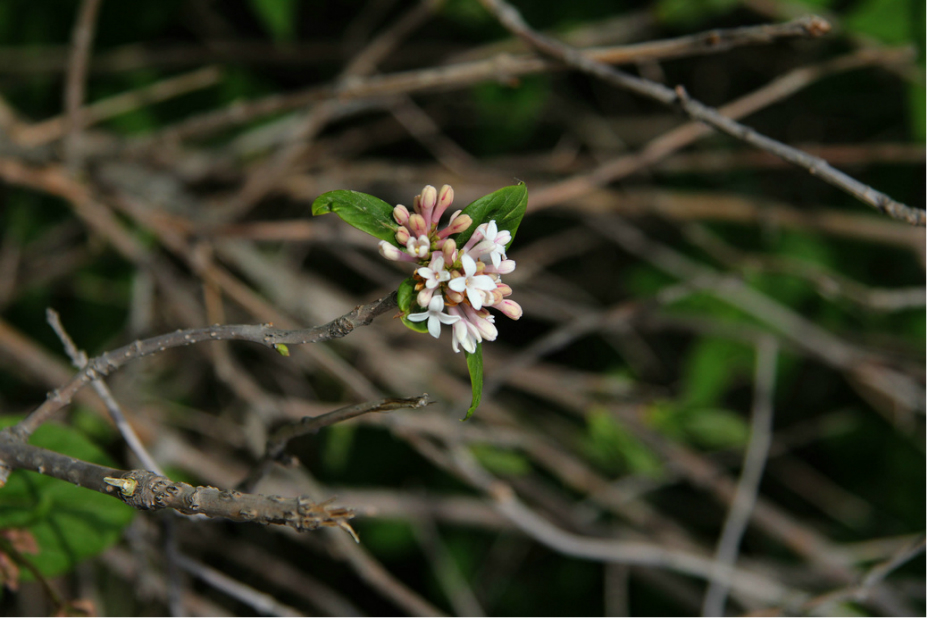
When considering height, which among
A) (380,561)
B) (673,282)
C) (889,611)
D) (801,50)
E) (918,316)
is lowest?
(889,611)

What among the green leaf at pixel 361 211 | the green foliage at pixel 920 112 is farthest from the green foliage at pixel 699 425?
the green leaf at pixel 361 211

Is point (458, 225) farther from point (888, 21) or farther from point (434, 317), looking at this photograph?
point (888, 21)

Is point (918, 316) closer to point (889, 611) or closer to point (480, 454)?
point (889, 611)

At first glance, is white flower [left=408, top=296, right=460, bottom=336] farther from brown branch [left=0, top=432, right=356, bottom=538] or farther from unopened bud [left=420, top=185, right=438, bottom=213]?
brown branch [left=0, top=432, right=356, bottom=538]

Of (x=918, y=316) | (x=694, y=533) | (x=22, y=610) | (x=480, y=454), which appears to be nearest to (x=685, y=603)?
(x=694, y=533)

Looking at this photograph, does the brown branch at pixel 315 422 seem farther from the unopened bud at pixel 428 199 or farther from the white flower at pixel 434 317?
the unopened bud at pixel 428 199

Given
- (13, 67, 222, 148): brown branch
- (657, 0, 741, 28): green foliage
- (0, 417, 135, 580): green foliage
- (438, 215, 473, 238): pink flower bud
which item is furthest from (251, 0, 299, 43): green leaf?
(438, 215, 473, 238): pink flower bud

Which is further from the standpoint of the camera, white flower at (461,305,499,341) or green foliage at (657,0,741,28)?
green foliage at (657,0,741,28)
